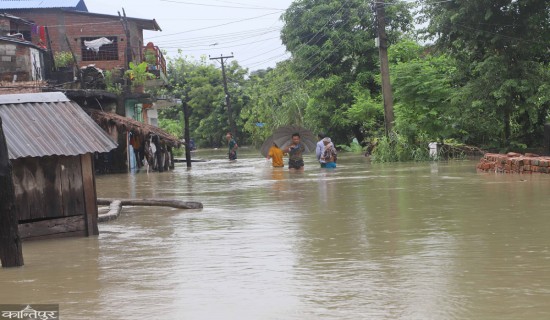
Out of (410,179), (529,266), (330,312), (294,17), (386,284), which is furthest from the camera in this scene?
(294,17)

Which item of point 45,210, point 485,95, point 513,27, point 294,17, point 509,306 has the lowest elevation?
point 509,306

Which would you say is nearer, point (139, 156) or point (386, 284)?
point (386, 284)

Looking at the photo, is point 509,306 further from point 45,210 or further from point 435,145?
point 435,145

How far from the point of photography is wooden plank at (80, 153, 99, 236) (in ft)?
37.7

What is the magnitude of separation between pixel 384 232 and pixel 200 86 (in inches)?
2752

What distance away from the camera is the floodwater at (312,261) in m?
6.67

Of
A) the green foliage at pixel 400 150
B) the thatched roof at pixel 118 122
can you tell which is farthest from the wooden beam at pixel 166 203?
the green foliage at pixel 400 150

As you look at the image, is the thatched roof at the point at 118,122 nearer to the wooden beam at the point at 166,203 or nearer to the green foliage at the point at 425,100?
the green foliage at the point at 425,100

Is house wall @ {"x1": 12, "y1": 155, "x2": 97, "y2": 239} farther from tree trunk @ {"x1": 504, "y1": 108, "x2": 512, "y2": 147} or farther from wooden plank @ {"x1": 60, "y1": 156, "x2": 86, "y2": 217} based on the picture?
tree trunk @ {"x1": 504, "y1": 108, "x2": 512, "y2": 147}

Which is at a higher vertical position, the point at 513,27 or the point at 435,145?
the point at 513,27

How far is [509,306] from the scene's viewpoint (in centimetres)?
643

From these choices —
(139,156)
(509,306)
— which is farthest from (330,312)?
(139,156)

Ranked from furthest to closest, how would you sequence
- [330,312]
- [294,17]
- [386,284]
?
[294,17]
[386,284]
[330,312]

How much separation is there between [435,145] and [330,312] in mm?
24182
